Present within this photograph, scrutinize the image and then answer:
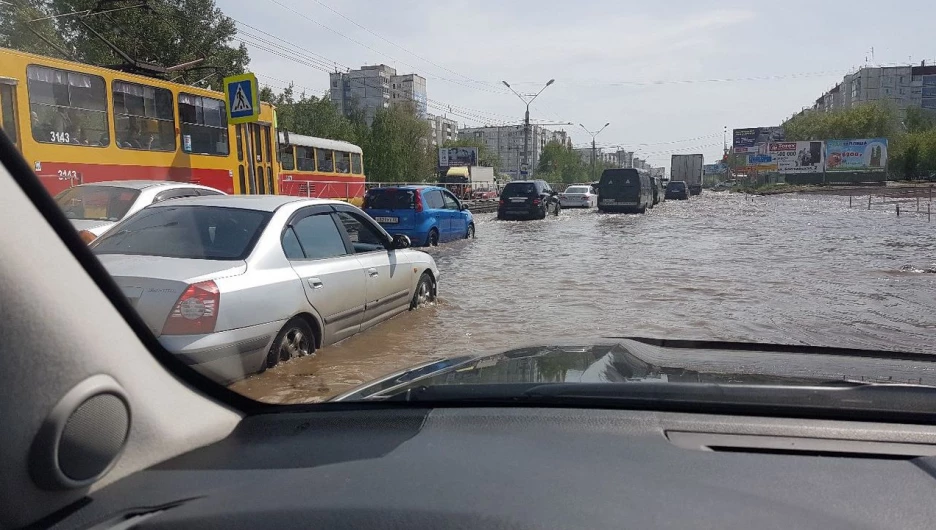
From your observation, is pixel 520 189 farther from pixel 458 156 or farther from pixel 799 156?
pixel 799 156

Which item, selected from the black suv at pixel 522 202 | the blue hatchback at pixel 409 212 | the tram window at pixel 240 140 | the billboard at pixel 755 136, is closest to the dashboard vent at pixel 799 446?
the blue hatchback at pixel 409 212

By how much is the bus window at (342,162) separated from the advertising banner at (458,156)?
4778 centimetres

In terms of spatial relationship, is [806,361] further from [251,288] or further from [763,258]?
[763,258]

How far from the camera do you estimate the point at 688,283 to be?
10.9 meters

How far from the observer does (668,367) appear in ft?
9.04

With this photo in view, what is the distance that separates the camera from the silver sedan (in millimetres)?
3867

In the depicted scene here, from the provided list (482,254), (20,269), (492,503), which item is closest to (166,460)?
(20,269)

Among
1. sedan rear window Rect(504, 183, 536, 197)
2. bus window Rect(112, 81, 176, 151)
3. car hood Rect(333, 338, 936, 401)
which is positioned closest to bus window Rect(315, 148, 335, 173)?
sedan rear window Rect(504, 183, 536, 197)

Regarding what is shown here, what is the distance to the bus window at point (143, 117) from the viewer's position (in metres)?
10.6

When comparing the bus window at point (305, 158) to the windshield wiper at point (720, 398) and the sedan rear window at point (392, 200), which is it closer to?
the sedan rear window at point (392, 200)

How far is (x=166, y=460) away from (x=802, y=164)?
81.5 metres

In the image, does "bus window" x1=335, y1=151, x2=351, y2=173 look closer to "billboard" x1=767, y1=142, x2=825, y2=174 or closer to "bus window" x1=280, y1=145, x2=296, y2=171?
"bus window" x1=280, y1=145, x2=296, y2=171

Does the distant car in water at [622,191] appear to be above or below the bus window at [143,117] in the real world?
below

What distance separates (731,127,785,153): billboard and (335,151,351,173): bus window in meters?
71.8
